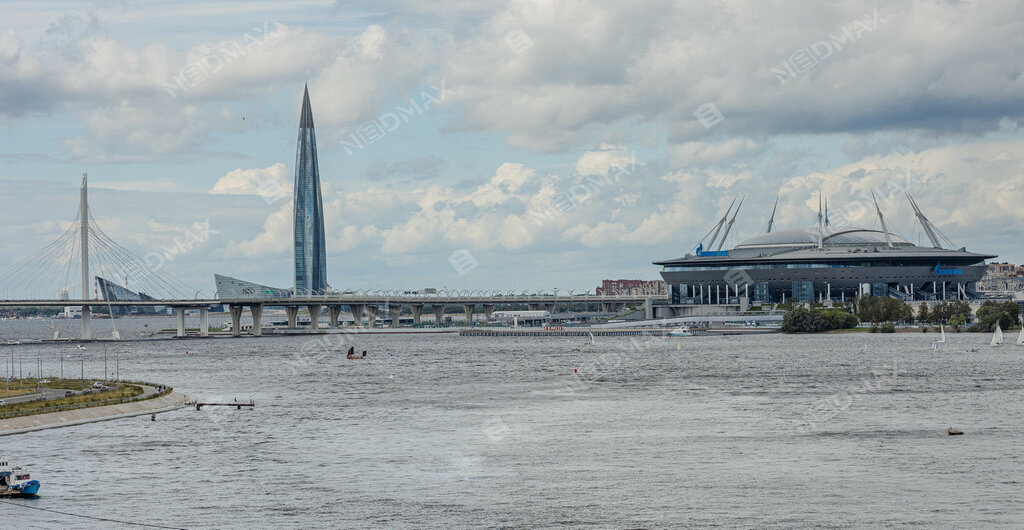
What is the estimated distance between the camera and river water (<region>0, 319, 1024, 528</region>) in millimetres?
47094

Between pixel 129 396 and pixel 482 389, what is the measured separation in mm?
31448

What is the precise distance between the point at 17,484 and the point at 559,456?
2621cm

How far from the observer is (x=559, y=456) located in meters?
61.2

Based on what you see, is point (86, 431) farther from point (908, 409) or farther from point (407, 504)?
point (908, 409)

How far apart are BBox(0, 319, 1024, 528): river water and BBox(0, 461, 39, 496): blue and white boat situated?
0.80m

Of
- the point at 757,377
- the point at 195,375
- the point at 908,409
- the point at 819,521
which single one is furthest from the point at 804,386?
the point at 195,375

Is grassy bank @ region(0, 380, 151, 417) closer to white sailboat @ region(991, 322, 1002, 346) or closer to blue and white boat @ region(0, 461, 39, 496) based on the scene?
blue and white boat @ region(0, 461, 39, 496)

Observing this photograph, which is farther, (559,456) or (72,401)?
(72,401)

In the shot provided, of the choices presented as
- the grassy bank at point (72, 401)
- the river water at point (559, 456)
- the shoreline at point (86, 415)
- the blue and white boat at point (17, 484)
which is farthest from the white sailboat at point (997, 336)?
the blue and white boat at point (17, 484)

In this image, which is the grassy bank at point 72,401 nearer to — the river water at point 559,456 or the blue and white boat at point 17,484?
the river water at point 559,456

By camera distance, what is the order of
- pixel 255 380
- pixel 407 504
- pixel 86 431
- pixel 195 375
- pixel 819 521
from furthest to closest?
pixel 195 375 → pixel 255 380 → pixel 86 431 → pixel 407 504 → pixel 819 521

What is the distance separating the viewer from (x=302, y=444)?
67.1 meters

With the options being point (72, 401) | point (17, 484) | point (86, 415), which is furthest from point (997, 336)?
point (17, 484)

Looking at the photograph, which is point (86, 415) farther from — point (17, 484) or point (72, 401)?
point (17, 484)
